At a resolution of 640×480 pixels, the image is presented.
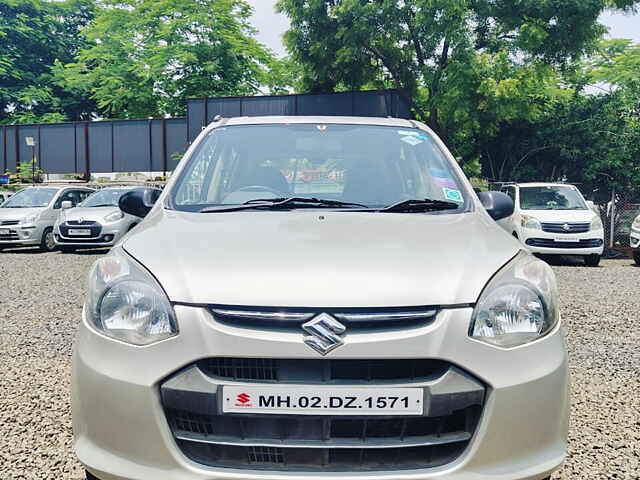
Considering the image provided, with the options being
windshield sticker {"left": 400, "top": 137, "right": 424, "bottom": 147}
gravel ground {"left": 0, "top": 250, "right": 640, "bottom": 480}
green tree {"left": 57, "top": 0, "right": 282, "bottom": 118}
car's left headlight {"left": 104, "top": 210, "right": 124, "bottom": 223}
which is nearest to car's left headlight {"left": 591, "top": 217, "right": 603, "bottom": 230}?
gravel ground {"left": 0, "top": 250, "right": 640, "bottom": 480}

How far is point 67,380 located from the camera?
3.92m

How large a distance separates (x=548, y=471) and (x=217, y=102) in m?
23.1

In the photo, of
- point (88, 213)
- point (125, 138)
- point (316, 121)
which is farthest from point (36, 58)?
point (316, 121)

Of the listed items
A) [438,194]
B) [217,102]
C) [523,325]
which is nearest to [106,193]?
[217,102]

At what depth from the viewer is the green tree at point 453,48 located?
723 inches

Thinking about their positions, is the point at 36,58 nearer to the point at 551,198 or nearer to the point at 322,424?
the point at 551,198

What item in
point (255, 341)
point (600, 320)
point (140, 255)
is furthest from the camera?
point (600, 320)

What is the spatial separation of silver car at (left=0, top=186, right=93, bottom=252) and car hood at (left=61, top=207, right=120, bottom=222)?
445 mm

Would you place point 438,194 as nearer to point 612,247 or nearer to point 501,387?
point 501,387

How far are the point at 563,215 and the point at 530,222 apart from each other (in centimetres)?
67

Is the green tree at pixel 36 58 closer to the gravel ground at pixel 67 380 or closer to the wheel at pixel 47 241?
the wheel at pixel 47 241

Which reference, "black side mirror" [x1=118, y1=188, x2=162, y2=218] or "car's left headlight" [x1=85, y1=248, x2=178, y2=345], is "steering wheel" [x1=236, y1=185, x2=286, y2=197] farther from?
"car's left headlight" [x1=85, y1=248, x2=178, y2=345]

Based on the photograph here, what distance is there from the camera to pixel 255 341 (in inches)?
67.5

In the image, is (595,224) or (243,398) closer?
(243,398)
